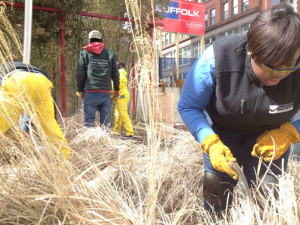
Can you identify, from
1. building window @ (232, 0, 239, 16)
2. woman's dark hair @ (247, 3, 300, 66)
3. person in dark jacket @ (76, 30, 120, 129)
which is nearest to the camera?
woman's dark hair @ (247, 3, 300, 66)

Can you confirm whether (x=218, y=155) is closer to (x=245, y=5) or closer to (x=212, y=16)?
(x=245, y=5)

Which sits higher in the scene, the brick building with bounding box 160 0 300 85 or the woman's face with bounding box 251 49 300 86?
the brick building with bounding box 160 0 300 85

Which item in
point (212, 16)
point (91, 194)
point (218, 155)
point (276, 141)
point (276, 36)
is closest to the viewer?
point (276, 36)

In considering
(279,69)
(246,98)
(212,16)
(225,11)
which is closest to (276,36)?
(279,69)

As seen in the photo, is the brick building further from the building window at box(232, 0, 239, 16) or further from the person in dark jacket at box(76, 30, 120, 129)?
the person in dark jacket at box(76, 30, 120, 129)

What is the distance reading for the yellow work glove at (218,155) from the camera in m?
1.18

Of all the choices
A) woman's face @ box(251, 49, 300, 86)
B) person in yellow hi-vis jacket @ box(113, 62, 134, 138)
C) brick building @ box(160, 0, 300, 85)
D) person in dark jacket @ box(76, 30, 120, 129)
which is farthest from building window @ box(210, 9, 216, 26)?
woman's face @ box(251, 49, 300, 86)

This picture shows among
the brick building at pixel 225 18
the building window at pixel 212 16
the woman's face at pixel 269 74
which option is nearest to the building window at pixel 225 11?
the brick building at pixel 225 18

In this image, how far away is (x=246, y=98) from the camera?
49.6 inches

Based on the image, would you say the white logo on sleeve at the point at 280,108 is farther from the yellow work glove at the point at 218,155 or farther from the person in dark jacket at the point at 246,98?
the yellow work glove at the point at 218,155

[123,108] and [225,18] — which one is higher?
[225,18]

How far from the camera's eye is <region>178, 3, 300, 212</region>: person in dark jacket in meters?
1.02

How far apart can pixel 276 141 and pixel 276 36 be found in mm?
635

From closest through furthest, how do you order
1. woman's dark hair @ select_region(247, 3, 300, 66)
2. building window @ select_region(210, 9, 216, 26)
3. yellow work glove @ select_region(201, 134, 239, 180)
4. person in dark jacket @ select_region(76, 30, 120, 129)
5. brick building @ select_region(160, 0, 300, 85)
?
woman's dark hair @ select_region(247, 3, 300, 66)
yellow work glove @ select_region(201, 134, 239, 180)
person in dark jacket @ select_region(76, 30, 120, 129)
brick building @ select_region(160, 0, 300, 85)
building window @ select_region(210, 9, 216, 26)
